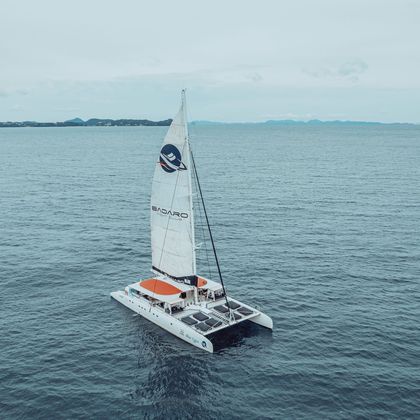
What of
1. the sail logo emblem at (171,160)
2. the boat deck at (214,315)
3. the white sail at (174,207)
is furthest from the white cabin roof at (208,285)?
the sail logo emblem at (171,160)

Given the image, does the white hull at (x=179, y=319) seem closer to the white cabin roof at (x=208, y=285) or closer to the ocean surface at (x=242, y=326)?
the ocean surface at (x=242, y=326)

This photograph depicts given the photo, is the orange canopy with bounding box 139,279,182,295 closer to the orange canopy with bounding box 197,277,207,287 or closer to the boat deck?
the orange canopy with bounding box 197,277,207,287

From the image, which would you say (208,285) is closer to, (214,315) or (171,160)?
(214,315)

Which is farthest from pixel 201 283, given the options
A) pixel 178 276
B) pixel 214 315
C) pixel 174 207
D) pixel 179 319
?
pixel 174 207

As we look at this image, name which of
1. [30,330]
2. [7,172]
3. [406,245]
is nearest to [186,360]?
[30,330]

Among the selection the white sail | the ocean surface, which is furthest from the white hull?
the white sail

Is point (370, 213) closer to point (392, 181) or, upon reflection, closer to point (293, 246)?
point (293, 246)
